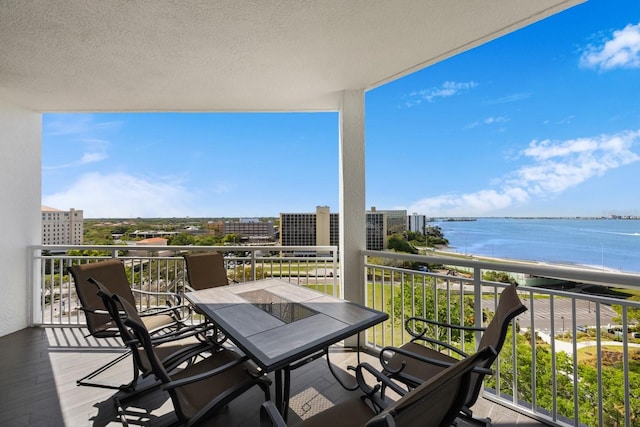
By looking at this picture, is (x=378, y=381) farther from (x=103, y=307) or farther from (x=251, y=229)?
(x=251, y=229)

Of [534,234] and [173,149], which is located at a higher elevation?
[173,149]

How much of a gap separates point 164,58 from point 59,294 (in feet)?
12.2

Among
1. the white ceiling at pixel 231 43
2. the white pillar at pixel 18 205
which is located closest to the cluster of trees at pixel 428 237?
the white ceiling at pixel 231 43

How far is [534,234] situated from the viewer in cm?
663

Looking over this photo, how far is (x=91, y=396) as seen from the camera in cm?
221

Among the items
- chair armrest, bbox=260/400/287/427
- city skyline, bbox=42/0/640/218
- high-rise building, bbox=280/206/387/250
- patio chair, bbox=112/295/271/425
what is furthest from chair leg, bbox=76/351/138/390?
city skyline, bbox=42/0/640/218

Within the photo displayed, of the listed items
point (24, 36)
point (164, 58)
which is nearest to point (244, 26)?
point (164, 58)

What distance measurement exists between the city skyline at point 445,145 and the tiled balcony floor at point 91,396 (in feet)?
7.61

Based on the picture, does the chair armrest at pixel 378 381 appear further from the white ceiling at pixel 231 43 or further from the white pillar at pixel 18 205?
the white pillar at pixel 18 205

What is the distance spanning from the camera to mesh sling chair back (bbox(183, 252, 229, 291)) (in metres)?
3.05

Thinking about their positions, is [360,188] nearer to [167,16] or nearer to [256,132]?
[167,16]

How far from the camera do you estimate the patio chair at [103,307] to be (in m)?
2.38

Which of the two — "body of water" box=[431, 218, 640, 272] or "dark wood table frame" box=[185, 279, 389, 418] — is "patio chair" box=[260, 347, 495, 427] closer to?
"dark wood table frame" box=[185, 279, 389, 418]

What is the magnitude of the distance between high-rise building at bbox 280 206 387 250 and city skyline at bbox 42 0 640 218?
1.22 ft
